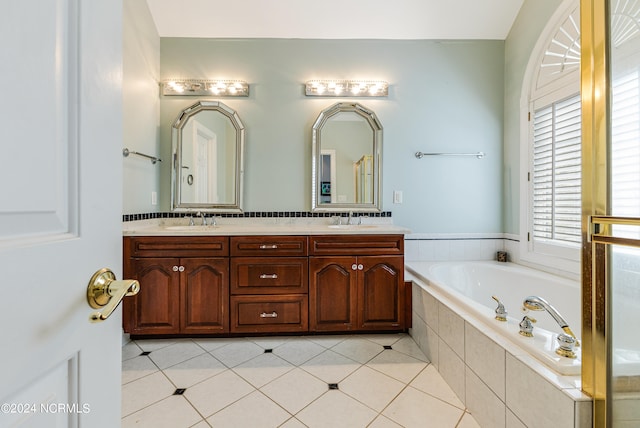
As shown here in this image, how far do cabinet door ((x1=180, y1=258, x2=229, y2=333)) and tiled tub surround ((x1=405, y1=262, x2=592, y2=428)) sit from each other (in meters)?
1.43

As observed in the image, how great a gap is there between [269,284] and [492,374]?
1.41m

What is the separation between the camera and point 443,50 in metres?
2.60

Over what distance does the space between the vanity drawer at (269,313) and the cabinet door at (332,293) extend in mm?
74

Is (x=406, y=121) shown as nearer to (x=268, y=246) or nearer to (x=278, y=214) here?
(x=278, y=214)

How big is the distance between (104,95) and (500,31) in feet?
10.6

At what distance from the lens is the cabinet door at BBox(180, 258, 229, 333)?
2029mm

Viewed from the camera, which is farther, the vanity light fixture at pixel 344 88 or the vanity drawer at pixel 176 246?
the vanity light fixture at pixel 344 88

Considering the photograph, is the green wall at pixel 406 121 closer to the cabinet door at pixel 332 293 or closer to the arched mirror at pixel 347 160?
the arched mirror at pixel 347 160

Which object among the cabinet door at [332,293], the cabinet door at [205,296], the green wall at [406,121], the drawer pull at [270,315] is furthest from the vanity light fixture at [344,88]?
the drawer pull at [270,315]

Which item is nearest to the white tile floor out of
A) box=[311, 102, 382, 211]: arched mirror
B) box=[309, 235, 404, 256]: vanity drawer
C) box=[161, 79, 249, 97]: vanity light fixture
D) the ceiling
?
box=[309, 235, 404, 256]: vanity drawer

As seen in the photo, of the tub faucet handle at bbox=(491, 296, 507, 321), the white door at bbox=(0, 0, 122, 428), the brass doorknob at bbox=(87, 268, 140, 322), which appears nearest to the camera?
the white door at bbox=(0, 0, 122, 428)

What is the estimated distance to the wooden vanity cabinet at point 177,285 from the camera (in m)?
2.00

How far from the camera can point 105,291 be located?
1.52 feet

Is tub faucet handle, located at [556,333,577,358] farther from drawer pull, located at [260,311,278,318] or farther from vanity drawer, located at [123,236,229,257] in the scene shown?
vanity drawer, located at [123,236,229,257]
